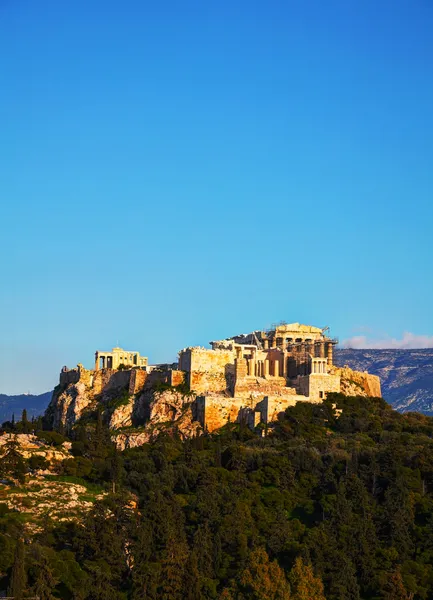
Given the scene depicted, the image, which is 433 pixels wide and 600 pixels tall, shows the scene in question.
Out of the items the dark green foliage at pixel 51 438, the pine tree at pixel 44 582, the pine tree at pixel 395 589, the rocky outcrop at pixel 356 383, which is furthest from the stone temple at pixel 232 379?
the pine tree at pixel 44 582

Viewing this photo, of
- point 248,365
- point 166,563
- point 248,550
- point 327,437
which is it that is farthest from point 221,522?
point 248,365

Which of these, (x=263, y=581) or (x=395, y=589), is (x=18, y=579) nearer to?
(x=263, y=581)

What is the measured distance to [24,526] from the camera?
8625 cm

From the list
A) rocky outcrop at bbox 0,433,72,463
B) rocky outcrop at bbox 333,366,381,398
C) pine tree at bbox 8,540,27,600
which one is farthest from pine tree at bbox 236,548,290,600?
rocky outcrop at bbox 333,366,381,398

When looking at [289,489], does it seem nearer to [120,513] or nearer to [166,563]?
[120,513]

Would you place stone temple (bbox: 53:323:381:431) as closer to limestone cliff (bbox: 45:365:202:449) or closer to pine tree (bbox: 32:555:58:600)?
limestone cliff (bbox: 45:365:202:449)

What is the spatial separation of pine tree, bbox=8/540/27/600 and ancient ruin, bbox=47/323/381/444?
137 ft

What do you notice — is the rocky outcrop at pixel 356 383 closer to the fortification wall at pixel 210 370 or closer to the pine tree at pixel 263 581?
the fortification wall at pixel 210 370

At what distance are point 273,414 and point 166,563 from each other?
38.5 m

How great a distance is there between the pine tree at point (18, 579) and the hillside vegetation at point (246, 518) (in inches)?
3.3

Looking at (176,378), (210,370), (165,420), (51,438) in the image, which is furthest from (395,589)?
(176,378)

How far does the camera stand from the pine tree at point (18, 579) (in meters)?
72.6

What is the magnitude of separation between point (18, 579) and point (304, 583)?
58.1ft

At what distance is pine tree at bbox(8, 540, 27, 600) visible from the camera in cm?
7256
